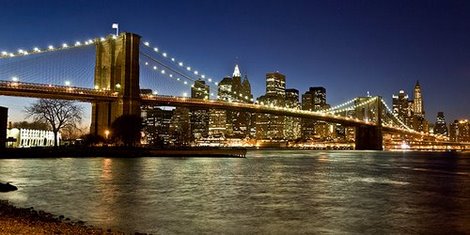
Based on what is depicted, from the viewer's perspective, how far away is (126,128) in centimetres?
5794

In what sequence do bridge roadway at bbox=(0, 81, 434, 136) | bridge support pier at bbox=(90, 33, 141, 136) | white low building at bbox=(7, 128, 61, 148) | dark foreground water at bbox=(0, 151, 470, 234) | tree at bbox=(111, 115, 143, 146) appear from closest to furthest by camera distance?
dark foreground water at bbox=(0, 151, 470, 234), bridge roadway at bbox=(0, 81, 434, 136), tree at bbox=(111, 115, 143, 146), bridge support pier at bbox=(90, 33, 141, 136), white low building at bbox=(7, 128, 61, 148)

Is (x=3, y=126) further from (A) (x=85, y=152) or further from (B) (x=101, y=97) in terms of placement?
(B) (x=101, y=97)

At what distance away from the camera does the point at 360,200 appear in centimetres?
1930

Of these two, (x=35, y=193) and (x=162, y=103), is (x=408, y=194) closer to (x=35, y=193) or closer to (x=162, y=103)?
(x=35, y=193)

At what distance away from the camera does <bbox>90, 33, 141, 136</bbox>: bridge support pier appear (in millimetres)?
62375

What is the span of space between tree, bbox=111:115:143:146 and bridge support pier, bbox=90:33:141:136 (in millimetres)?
2323

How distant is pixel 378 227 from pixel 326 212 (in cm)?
276

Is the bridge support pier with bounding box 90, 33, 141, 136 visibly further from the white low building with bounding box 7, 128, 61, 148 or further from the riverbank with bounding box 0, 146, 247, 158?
the white low building with bounding box 7, 128, 61, 148

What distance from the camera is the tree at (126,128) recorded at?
190 ft

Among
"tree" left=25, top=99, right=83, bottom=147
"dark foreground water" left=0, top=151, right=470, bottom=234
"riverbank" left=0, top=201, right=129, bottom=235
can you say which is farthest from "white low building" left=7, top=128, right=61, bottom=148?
"riverbank" left=0, top=201, right=129, bottom=235

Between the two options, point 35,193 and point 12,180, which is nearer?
point 35,193

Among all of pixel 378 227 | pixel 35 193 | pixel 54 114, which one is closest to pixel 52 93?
pixel 54 114

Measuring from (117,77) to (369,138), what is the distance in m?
58.0

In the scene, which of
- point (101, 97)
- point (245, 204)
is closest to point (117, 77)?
point (101, 97)
